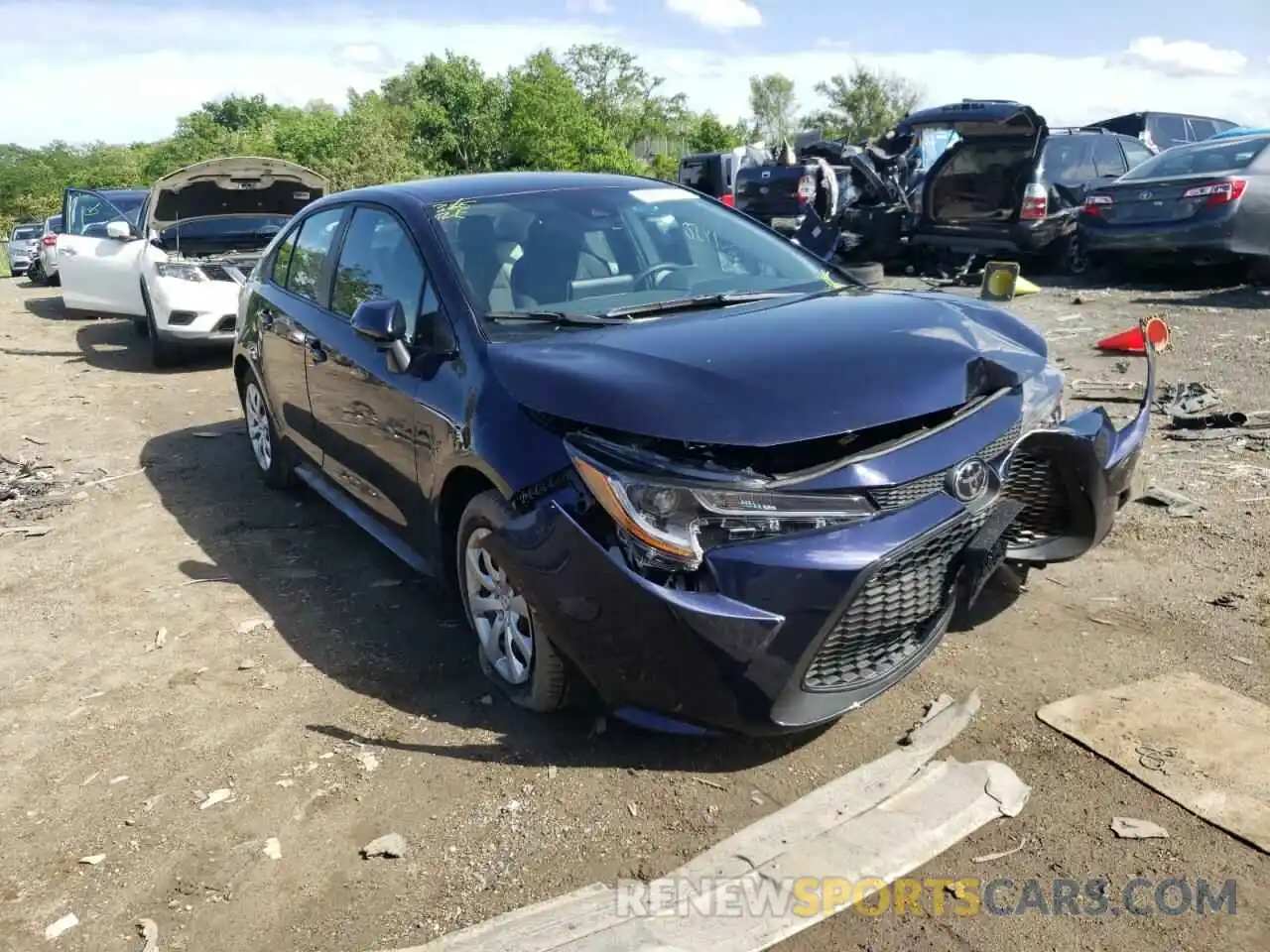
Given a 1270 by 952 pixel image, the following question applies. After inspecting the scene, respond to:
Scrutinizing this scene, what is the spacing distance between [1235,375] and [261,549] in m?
6.36

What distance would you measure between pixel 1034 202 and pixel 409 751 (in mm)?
10366

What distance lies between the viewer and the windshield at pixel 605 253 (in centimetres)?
403

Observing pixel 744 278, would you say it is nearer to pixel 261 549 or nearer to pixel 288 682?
pixel 288 682

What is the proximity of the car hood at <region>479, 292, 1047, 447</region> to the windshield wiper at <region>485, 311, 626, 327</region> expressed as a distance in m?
0.12

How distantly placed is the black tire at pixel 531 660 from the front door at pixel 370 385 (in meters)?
0.49

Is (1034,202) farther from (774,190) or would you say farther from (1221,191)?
(774,190)

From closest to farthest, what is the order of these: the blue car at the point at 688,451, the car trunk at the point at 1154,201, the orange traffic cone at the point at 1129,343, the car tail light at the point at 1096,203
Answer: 1. the blue car at the point at 688,451
2. the orange traffic cone at the point at 1129,343
3. the car trunk at the point at 1154,201
4. the car tail light at the point at 1096,203

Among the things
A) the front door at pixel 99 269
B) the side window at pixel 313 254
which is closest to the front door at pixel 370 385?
the side window at pixel 313 254

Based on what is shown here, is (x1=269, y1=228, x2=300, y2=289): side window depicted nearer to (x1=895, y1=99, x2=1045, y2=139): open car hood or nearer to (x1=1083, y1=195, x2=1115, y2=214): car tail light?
(x1=895, y1=99, x2=1045, y2=139): open car hood

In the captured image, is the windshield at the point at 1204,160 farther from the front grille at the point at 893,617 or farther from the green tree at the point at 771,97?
the green tree at the point at 771,97

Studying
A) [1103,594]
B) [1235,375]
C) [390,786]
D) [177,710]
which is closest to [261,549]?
[177,710]

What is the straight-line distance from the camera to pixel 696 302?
13.1 ft

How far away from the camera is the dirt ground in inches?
109

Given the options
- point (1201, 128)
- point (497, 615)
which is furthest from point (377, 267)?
point (1201, 128)
